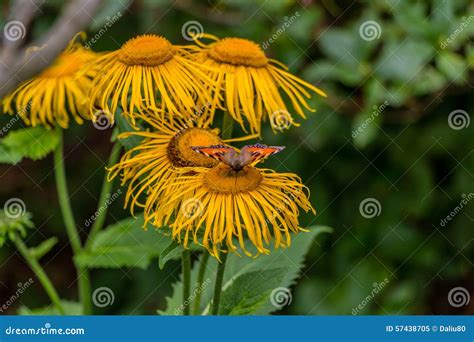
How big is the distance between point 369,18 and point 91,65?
0.82m

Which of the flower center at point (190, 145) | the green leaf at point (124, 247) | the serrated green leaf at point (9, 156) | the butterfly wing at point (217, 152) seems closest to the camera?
the butterfly wing at point (217, 152)

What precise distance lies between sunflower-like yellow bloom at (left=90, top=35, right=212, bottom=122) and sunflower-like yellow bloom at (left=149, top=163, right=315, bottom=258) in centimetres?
12

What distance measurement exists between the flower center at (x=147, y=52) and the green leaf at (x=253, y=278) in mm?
370

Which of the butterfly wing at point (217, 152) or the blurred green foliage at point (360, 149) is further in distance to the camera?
the blurred green foliage at point (360, 149)

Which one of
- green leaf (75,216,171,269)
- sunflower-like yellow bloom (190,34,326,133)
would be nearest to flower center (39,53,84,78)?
sunflower-like yellow bloom (190,34,326,133)

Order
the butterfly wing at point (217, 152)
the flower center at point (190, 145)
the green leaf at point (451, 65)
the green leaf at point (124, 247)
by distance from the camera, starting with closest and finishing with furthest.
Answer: the butterfly wing at point (217, 152), the flower center at point (190, 145), the green leaf at point (124, 247), the green leaf at point (451, 65)

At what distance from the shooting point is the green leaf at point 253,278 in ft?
3.75

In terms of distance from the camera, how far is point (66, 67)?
125 centimetres

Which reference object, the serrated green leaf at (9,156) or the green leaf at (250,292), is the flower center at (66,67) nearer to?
the serrated green leaf at (9,156)

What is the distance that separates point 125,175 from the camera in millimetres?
1112

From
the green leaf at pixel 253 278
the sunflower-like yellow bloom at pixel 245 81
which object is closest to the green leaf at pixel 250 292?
the green leaf at pixel 253 278

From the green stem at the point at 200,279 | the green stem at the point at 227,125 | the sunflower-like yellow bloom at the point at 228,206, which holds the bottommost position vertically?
the green stem at the point at 200,279

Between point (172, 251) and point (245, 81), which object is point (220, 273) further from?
point (245, 81)

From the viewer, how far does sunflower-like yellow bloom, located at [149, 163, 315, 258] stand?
3.22 ft
